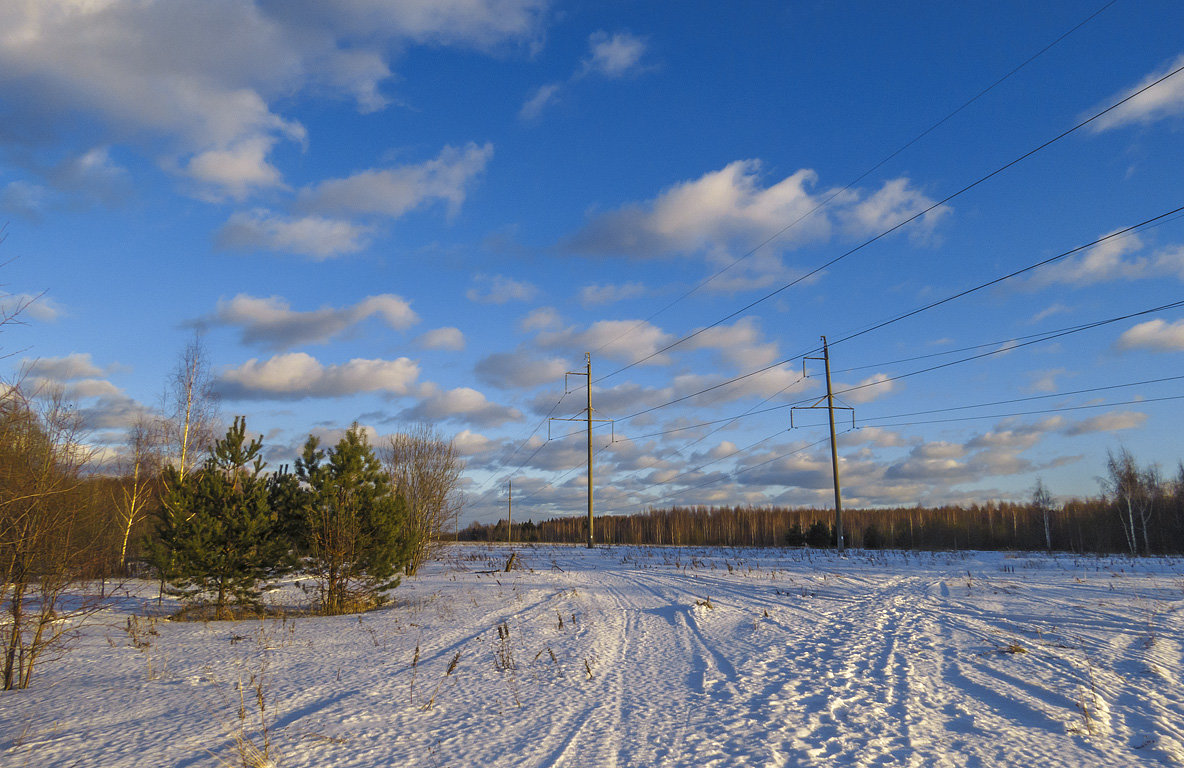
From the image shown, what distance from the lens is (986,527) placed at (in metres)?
62.6

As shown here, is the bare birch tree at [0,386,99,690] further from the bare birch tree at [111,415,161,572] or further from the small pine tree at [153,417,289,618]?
the bare birch tree at [111,415,161,572]

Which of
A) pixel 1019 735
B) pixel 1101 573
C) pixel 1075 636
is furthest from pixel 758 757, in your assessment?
pixel 1101 573

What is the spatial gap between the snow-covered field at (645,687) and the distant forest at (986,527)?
1410 inches

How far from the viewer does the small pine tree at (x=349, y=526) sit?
14961 mm

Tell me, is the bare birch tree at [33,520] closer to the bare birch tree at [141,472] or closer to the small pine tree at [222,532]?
the small pine tree at [222,532]

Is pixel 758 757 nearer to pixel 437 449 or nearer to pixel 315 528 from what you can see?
pixel 315 528

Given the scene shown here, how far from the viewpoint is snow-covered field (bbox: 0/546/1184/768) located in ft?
16.9

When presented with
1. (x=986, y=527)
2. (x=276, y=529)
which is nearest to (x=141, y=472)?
(x=276, y=529)

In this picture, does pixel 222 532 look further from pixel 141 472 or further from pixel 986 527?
pixel 986 527

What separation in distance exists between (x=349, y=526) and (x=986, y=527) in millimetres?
65763

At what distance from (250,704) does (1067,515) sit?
71354 millimetres

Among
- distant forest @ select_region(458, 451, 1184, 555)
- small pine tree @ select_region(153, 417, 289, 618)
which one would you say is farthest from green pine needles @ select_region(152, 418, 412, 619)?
distant forest @ select_region(458, 451, 1184, 555)

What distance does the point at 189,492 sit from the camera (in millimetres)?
14531

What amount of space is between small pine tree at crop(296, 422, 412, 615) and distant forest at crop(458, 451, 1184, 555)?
35.8 meters
